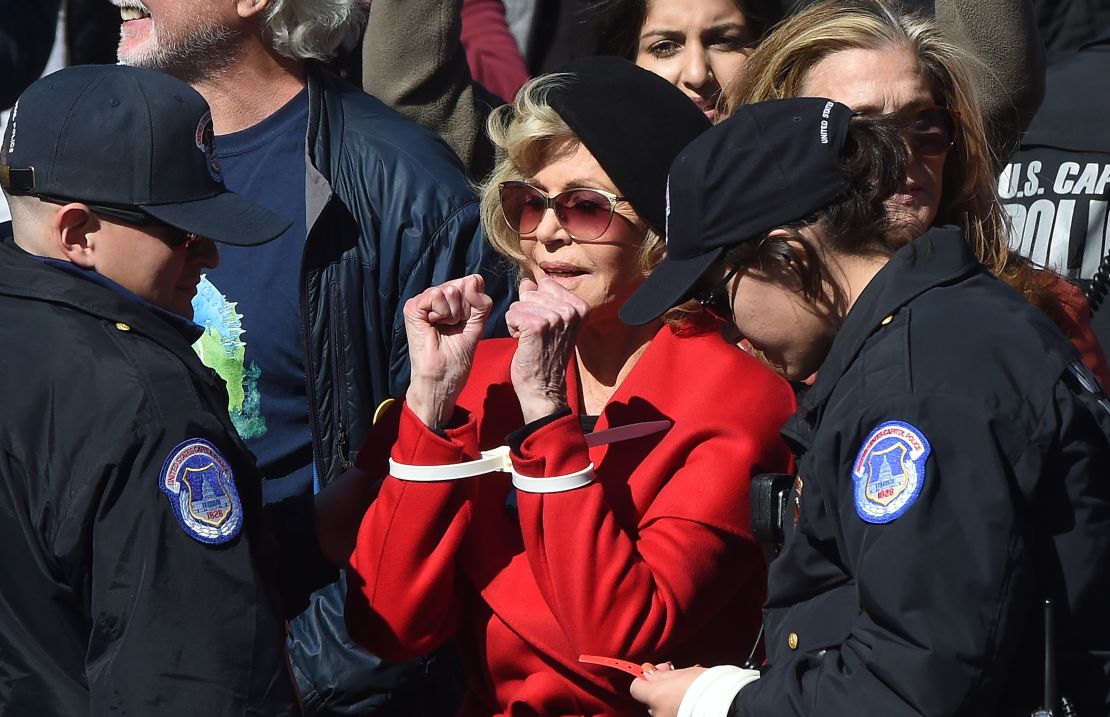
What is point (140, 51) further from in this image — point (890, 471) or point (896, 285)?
point (890, 471)

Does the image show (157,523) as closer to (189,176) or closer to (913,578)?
(189,176)

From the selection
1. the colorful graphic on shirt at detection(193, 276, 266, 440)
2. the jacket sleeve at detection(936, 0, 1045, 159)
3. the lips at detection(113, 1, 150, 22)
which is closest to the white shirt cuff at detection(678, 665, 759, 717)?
the colorful graphic on shirt at detection(193, 276, 266, 440)

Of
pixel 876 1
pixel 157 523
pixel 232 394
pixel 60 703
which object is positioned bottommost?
pixel 232 394

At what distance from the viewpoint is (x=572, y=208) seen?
296 cm

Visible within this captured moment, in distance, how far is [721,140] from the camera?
7.43 feet

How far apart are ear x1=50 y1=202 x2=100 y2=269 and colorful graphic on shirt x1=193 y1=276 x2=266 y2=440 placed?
1.21 meters

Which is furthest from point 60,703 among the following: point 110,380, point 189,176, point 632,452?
point 632,452

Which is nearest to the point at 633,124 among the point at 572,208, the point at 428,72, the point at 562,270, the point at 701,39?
the point at 572,208

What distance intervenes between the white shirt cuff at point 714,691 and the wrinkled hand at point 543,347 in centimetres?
63

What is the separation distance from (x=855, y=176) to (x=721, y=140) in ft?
0.72

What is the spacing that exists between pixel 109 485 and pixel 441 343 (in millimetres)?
839

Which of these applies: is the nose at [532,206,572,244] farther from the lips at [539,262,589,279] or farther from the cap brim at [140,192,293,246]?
the cap brim at [140,192,293,246]

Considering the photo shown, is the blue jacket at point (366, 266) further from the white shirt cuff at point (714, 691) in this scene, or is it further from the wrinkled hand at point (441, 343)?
the white shirt cuff at point (714, 691)

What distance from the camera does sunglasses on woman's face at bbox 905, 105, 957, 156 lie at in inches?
110
